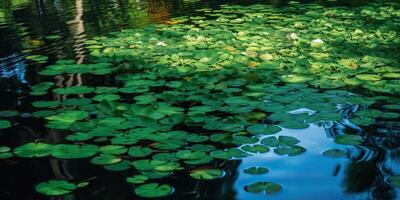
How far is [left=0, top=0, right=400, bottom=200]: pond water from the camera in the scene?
2.32 metres

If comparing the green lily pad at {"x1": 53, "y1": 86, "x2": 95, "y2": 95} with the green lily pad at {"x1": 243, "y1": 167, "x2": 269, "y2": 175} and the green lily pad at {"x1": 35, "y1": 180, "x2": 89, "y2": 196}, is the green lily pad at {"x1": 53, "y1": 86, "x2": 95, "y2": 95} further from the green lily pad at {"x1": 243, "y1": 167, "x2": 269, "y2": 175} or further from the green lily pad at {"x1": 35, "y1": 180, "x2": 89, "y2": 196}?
the green lily pad at {"x1": 243, "y1": 167, "x2": 269, "y2": 175}

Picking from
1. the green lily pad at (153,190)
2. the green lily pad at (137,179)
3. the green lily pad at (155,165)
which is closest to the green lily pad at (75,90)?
the green lily pad at (155,165)

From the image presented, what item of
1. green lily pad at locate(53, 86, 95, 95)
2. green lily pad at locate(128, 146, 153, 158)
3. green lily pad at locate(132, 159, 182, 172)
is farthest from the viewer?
green lily pad at locate(53, 86, 95, 95)

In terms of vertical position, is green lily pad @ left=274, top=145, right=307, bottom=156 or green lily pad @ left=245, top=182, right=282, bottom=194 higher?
green lily pad @ left=274, top=145, right=307, bottom=156

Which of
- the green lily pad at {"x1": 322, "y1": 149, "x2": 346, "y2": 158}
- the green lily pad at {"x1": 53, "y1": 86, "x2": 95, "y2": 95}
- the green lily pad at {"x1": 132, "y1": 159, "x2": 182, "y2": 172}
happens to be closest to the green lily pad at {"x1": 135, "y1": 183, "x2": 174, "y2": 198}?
the green lily pad at {"x1": 132, "y1": 159, "x2": 182, "y2": 172}

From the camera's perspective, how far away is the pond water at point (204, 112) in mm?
2322

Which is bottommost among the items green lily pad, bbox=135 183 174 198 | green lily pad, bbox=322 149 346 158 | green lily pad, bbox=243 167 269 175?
green lily pad, bbox=322 149 346 158

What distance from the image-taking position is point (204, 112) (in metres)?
3.08

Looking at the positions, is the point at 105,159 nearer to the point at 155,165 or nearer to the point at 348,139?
the point at 155,165

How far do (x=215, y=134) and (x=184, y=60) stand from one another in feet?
5.56

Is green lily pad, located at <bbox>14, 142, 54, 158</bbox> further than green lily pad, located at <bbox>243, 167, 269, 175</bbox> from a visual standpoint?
Yes

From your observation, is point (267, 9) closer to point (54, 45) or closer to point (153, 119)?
point (54, 45)

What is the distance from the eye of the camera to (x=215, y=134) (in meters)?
2.74

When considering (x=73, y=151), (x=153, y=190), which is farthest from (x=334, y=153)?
(x=73, y=151)
